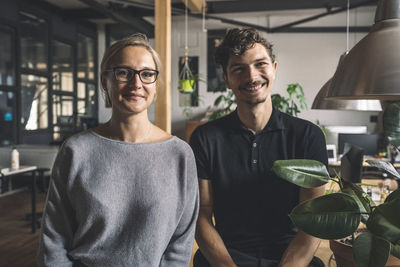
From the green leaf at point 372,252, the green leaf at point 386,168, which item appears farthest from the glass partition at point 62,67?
the green leaf at point 372,252

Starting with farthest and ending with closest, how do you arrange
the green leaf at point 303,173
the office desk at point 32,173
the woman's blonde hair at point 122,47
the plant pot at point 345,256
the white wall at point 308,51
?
1. the white wall at point 308,51
2. the office desk at point 32,173
3. the woman's blonde hair at point 122,47
4. the plant pot at point 345,256
5. the green leaf at point 303,173

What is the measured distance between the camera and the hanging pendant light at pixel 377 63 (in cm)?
97

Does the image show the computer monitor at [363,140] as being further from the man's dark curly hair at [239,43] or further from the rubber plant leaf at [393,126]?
the rubber plant leaf at [393,126]

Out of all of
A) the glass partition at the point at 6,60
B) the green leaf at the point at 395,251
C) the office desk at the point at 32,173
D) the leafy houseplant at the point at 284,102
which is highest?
the glass partition at the point at 6,60

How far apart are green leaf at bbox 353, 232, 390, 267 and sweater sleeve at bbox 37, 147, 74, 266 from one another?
0.93 meters

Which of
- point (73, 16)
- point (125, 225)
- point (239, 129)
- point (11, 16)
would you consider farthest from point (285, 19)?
point (125, 225)

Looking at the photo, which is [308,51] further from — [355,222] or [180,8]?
[355,222]

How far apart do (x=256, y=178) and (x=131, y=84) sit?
65 cm

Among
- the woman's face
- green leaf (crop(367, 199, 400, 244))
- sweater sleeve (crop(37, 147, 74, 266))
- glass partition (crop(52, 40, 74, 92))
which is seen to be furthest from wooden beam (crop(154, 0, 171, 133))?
glass partition (crop(52, 40, 74, 92))

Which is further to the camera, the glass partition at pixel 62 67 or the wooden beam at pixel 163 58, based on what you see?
the glass partition at pixel 62 67

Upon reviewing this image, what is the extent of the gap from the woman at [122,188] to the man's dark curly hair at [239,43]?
357 mm

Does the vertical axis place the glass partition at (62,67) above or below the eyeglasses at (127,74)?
above

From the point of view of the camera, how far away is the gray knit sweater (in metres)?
1.23

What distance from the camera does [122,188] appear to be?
1259mm
